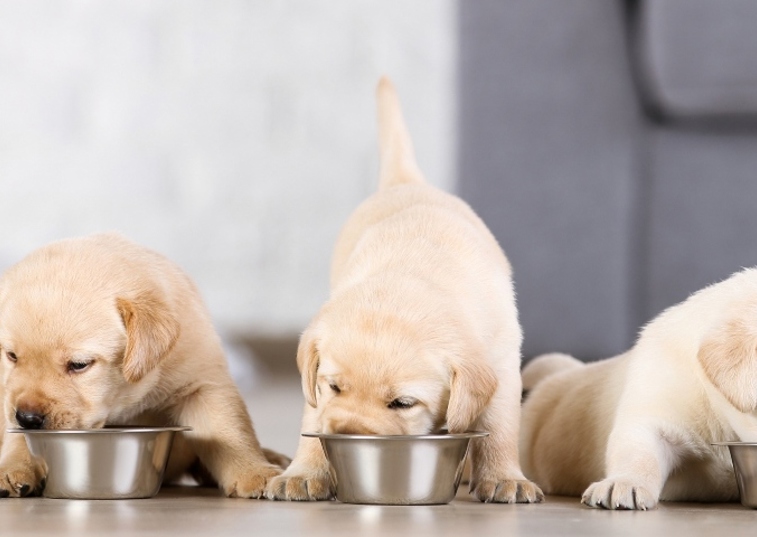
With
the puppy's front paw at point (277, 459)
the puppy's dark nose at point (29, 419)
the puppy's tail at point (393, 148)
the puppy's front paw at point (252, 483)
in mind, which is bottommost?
the puppy's front paw at point (277, 459)

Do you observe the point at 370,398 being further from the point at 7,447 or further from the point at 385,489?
the point at 7,447

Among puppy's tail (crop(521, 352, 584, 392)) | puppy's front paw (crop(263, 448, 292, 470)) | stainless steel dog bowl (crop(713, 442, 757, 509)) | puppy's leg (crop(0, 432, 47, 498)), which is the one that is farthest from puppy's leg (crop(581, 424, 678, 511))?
puppy's leg (crop(0, 432, 47, 498))

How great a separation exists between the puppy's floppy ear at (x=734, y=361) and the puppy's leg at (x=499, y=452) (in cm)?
47

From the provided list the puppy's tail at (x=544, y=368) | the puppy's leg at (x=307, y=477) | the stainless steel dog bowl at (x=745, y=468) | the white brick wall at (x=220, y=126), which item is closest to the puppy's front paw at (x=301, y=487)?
the puppy's leg at (x=307, y=477)

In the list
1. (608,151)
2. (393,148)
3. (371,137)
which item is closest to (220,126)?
(371,137)

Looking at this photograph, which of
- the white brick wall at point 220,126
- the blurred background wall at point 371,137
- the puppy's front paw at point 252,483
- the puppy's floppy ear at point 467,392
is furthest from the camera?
the white brick wall at point 220,126

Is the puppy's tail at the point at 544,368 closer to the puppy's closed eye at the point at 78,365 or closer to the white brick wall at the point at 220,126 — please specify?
the puppy's closed eye at the point at 78,365

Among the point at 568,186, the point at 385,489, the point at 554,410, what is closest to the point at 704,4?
the point at 568,186

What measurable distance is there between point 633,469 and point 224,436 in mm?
922

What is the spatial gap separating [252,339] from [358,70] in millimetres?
1921

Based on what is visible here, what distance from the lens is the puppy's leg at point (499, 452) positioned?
8.59 feet

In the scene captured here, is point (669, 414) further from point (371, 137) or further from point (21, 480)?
point (371, 137)

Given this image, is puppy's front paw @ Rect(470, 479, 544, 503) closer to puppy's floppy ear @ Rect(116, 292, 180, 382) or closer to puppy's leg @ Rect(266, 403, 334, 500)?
puppy's leg @ Rect(266, 403, 334, 500)

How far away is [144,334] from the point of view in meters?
2.63
